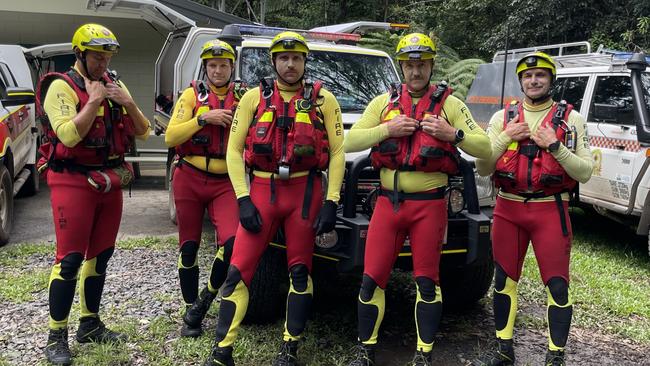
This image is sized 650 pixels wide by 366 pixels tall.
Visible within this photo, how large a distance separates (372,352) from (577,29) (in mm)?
12921

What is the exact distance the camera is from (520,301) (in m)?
5.23

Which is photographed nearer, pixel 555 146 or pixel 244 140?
pixel 555 146

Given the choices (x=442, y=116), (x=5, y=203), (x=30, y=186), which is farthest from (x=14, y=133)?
(x=442, y=116)

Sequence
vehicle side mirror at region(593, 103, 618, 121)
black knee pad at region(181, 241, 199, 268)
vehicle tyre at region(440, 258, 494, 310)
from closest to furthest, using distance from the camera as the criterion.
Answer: black knee pad at region(181, 241, 199, 268)
vehicle tyre at region(440, 258, 494, 310)
vehicle side mirror at region(593, 103, 618, 121)

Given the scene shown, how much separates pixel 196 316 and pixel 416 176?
1.90 meters

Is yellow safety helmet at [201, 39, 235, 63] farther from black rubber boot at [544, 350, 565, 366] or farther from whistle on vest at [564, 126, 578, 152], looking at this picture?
black rubber boot at [544, 350, 565, 366]

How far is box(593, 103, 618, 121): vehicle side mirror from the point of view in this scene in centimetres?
658

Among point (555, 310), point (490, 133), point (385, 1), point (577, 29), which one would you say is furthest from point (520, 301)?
point (385, 1)

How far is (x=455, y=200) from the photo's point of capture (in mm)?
3850

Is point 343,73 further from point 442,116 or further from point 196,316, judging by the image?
point 196,316

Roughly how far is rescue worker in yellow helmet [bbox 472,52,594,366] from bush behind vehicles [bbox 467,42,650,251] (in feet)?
10.1

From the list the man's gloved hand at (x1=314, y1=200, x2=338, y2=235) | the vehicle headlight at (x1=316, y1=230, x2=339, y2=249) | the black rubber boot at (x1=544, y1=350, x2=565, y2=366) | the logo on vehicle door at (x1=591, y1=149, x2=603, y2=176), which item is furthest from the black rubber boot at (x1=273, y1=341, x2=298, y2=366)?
the logo on vehicle door at (x1=591, y1=149, x2=603, y2=176)

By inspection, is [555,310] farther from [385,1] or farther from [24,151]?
[385,1]

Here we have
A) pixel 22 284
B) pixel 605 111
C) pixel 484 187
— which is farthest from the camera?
pixel 605 111
